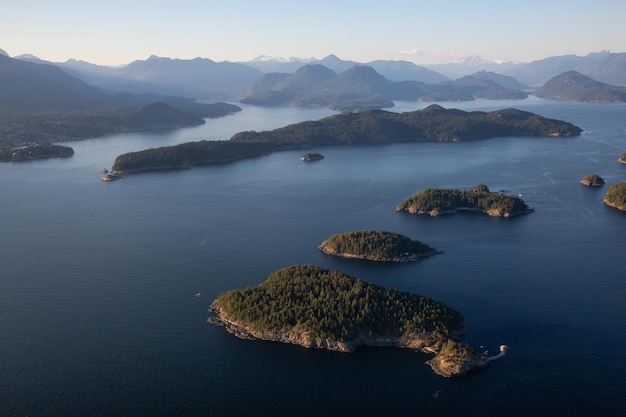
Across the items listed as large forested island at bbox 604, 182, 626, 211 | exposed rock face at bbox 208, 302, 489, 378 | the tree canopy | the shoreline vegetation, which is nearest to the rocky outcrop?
the tree canopy

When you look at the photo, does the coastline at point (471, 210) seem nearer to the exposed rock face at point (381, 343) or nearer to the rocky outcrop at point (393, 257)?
A: the rocky outcrop at point (393, 257)

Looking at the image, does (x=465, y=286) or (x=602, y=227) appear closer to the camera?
(x=465, y=286)

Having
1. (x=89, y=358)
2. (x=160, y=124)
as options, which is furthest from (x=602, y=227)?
(x=160, y=124)

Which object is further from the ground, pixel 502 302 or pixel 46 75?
pixel 46 75

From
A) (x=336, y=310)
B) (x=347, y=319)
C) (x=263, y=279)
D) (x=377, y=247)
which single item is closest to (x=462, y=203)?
(x=377, y=247)

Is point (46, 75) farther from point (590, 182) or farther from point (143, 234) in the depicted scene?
point (590, 182)

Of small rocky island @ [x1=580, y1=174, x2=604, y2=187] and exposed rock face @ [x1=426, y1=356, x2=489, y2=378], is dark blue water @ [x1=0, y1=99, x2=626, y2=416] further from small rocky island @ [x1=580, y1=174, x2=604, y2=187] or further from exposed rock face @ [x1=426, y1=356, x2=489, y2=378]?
small rocky island @ [x1=580, y1=174, x2=604, y2=187]
